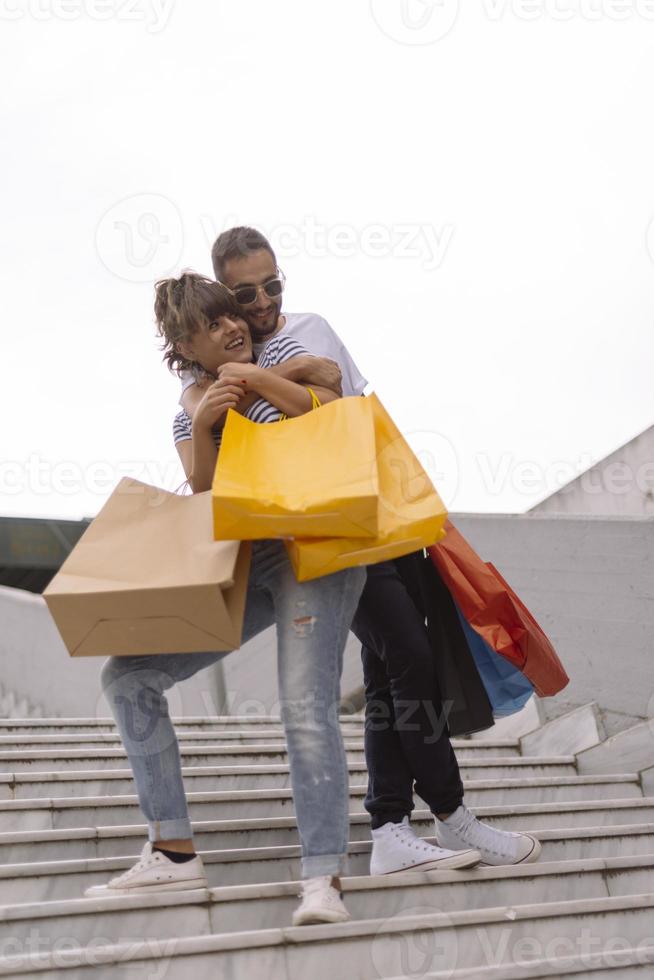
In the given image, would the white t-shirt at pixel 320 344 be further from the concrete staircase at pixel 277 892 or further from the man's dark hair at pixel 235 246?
the concrete staircase at pixel 277 892

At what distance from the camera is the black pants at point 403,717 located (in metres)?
3.06

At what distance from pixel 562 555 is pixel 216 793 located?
239 cm

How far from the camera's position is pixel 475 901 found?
2920mm

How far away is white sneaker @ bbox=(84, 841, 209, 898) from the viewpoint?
8.58ft

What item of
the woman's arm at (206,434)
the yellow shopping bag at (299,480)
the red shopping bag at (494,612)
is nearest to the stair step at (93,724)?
the red shopping bag at (494,612)

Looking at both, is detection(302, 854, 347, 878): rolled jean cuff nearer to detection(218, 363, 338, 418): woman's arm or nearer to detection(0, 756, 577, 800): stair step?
detection(218, 363, 338, 418): woman's arm

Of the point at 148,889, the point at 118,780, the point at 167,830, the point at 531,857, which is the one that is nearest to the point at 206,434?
the point at 167,830

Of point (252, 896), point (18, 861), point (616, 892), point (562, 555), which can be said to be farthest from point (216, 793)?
point (562, 555)

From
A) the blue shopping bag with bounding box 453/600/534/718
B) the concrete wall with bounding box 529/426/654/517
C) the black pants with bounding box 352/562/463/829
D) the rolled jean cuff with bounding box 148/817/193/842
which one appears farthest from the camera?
the concrete wall with bounding box 529/426/654/517

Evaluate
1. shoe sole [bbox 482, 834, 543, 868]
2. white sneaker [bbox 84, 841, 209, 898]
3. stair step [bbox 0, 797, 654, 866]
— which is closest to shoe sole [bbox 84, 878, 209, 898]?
white sneaker [bbox 84, 841, 209, 898]

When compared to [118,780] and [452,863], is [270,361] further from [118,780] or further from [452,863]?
[118,780]

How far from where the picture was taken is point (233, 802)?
363cm

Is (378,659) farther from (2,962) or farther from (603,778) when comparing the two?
(603,778)

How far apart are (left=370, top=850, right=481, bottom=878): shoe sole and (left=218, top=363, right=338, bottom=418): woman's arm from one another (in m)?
1.19
